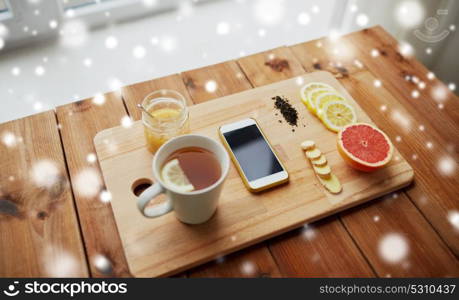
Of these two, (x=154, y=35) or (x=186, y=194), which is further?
(x=154, y=35)

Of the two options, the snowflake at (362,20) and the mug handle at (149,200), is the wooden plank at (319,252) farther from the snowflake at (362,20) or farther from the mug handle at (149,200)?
the snowflake at (362,20)

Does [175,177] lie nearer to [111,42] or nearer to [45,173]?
[45,173]

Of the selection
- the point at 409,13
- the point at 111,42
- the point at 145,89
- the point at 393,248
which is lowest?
the point at 393,248

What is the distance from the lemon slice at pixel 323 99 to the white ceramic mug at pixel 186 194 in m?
0.37

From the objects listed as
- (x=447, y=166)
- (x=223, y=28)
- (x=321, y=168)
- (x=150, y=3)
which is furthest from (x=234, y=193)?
(x=150, y=3)

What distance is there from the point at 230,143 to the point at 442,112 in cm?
63

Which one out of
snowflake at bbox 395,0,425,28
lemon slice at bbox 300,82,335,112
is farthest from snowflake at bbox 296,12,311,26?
lemon slice at bbox 300,82,335,112

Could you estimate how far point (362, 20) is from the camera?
199cm

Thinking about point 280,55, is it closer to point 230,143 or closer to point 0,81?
point 230,143

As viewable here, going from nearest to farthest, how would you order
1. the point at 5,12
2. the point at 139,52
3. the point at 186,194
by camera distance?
the point at 186,194, the point at 5,12, the point at 139,52

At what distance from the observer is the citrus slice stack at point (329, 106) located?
3.48ft

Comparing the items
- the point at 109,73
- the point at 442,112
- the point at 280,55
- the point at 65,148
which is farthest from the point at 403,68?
the point at 109,73

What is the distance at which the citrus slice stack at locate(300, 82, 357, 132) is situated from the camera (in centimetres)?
106

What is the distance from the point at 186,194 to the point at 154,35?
156 centimetres
